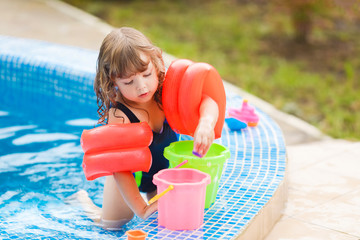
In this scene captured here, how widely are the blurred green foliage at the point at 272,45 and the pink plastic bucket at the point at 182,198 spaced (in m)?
2.92

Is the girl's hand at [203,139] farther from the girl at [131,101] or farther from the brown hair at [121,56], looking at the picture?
the brown hair at [121,56]

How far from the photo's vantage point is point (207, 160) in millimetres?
2771

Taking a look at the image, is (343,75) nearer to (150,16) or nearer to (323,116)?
(323,116)

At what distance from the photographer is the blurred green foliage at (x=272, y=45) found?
6195 mm

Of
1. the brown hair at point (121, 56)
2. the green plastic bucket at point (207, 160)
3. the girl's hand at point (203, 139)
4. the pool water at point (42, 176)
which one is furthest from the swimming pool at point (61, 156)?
the brown hair at point (121, 56)

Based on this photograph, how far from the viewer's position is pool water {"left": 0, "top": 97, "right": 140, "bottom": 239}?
331 cm

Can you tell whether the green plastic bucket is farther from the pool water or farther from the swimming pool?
the pool water

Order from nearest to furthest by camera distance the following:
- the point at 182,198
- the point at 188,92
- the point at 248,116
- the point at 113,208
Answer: the point at 182,198, the point at 188,92, the point at 113,208, the point at 248,116

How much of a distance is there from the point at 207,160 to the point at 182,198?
0.28 metres

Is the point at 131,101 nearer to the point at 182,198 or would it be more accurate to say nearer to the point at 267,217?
the point at 182,198

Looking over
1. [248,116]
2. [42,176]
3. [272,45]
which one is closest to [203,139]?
[248,116]

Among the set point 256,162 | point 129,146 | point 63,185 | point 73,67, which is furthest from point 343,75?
point 129,146

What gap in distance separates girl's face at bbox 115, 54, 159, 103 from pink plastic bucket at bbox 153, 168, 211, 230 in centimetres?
42

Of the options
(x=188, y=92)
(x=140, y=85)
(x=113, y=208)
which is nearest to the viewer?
(x=140, y=85)
